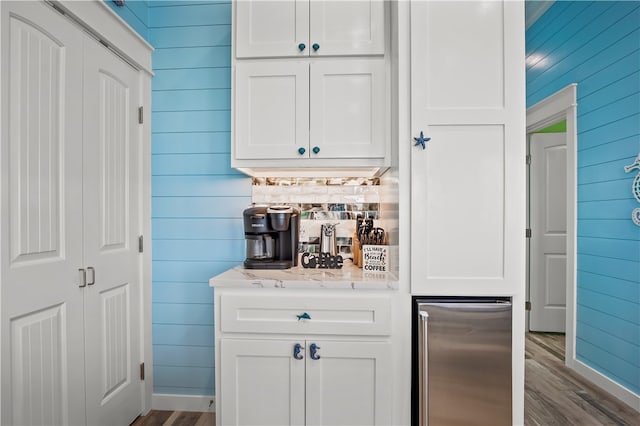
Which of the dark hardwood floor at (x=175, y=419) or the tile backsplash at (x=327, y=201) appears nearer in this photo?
the dark hardwood floor at (x=175, y=419)

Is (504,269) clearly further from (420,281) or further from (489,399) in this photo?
(489,399)

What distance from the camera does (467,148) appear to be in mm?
1629

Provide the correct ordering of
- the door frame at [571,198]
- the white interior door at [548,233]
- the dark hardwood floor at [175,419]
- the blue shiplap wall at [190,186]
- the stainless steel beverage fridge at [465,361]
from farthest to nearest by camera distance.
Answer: the white interior door at [548,233]
the door frame at [571,198]
the blue shiplap wall at [190,186]
the dark hardwood floor at [175,419]
the stainless steel beverage fridge at [465,361]

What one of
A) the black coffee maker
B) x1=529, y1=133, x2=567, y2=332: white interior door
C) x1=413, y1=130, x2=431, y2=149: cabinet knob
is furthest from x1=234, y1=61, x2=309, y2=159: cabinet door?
x1=529, y1=133, x2=567, y2=332: white interior door

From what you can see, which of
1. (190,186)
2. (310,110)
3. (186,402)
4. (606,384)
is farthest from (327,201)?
(606,384)

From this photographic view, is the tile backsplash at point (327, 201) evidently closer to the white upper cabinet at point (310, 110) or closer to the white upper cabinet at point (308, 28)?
the white upper cabinet at point (310, 110)

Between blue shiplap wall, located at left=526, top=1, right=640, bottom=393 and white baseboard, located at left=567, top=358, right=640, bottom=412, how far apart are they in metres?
0.03

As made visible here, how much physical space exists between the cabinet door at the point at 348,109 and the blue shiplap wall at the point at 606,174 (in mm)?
1711

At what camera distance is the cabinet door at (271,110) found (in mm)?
1894

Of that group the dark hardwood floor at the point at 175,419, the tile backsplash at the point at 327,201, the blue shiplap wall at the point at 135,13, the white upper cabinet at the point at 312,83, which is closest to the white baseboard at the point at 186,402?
the dark hardwood floor at the point at 175,419

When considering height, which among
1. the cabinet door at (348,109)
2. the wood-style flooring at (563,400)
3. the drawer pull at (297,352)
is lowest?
the wood-style flooring at (563,400)

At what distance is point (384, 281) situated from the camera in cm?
166

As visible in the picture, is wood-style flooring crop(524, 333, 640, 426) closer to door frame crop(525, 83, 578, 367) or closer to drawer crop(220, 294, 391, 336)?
door frame crop(525, 83, 578, 367)

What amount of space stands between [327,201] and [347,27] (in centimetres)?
100
